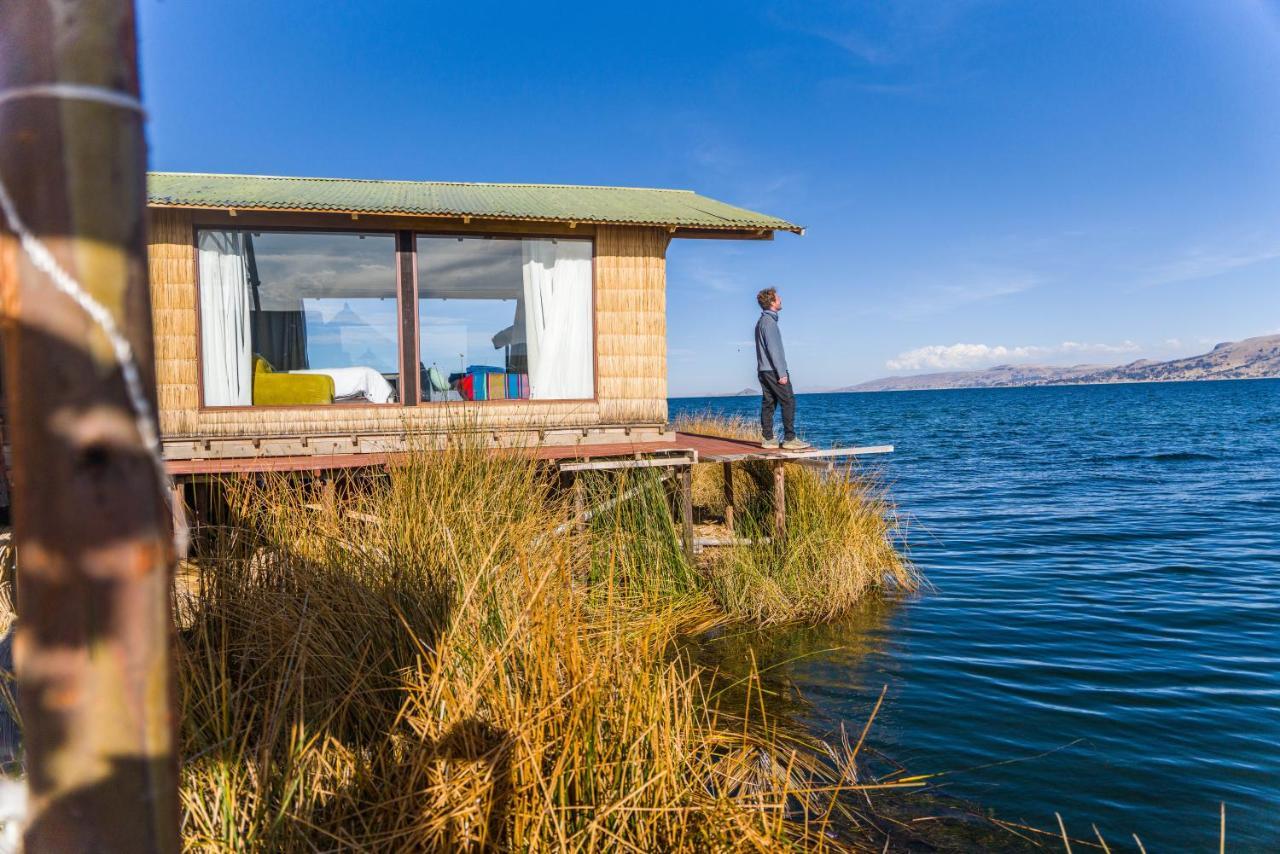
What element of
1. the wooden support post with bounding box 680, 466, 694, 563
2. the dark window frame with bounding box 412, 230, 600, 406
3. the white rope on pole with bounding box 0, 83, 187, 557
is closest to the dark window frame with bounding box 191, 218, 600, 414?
the dark window frame with bounding box 412, 230, 600, 406

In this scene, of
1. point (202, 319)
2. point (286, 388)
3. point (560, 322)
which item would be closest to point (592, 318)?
point (560, 322)

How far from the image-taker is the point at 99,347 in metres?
0.94

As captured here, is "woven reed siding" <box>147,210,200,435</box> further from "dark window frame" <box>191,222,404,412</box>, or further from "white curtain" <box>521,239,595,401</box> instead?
"white curtain" <box>521,239,595,401</box>

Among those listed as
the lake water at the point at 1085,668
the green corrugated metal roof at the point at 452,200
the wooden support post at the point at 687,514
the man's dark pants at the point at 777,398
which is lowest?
the lake water at the point at 1085,668

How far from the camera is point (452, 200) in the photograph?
30.8 ft

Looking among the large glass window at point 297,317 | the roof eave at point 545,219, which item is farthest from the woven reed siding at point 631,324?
the large glass window at point 297,317

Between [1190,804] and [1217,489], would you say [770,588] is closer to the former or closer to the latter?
[1190,804]

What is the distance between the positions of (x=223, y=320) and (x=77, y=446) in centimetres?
859

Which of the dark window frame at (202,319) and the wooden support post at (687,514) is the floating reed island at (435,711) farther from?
the dark window frame at (202,319)

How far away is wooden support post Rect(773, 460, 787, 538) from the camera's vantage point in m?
8.56

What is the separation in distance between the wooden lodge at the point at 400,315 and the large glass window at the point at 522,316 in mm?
17

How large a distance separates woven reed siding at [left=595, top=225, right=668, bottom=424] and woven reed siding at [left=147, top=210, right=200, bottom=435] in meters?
4.40

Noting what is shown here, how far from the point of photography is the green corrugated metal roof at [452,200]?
8.20 metres

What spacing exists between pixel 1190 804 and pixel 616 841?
3987mm
